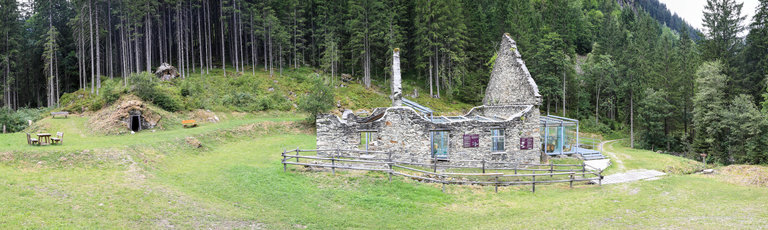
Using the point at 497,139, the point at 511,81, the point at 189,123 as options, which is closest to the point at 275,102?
the point at 189,123

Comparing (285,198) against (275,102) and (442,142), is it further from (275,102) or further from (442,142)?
(275,102)

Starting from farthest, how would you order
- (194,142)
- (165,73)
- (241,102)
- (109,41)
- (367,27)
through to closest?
(109,41), (367,27), (165,73), (241,102), (194,142)

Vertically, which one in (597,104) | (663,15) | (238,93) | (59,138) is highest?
(663,15)

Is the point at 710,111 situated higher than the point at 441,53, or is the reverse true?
the point at 441,53

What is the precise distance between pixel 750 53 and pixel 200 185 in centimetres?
4844

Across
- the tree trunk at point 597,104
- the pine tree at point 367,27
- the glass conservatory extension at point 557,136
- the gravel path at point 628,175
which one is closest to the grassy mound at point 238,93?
the pine tree at point 367,27

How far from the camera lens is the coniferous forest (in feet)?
115

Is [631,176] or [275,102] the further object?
[275,102]

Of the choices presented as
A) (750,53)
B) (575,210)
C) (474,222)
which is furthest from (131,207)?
(750,53)

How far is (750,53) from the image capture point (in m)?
35.1

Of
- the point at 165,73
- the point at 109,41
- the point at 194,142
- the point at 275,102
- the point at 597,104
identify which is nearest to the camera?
the point at 194,142

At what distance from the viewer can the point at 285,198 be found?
1327 cm

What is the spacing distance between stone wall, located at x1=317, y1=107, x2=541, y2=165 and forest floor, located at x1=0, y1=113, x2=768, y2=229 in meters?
3.27

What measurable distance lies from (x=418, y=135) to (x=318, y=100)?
14.0 meters
